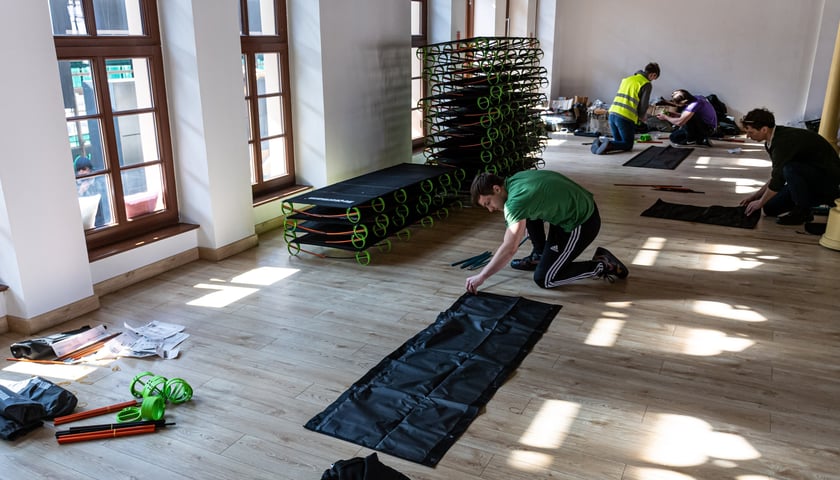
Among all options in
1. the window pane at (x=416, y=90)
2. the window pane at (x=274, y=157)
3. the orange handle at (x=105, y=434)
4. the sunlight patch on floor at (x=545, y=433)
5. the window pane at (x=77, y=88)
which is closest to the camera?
the sunlight patch on floor at (x=545, y=433)

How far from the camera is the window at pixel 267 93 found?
5.97 m

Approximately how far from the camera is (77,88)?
4.56 meters

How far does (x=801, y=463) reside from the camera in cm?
288

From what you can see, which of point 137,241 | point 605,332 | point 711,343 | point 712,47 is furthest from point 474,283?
point 712,47

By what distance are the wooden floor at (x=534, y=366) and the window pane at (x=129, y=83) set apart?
4.23ft

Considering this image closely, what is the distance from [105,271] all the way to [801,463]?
4.30 meters

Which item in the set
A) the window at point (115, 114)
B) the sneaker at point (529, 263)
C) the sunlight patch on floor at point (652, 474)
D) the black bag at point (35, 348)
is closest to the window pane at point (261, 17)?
the window at point (115, 114)

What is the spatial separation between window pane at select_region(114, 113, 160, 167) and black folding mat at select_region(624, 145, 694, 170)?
6458mm

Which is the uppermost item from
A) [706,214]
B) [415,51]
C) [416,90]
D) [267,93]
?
[415,51]

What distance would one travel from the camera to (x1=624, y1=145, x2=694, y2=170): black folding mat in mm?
9391

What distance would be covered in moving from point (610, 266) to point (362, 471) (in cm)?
291

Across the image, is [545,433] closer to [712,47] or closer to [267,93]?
[267,93]

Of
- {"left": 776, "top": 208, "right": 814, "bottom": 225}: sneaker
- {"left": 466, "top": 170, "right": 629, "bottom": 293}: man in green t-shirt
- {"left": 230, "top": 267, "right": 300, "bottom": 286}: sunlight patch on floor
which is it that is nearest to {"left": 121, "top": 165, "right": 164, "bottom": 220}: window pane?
{"left": 230, "top": 267, "right": 300, "bottom": 286}: sunlight patch on floor

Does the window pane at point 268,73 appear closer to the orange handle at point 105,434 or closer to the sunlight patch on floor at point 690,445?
the orange handle at point 105,434
